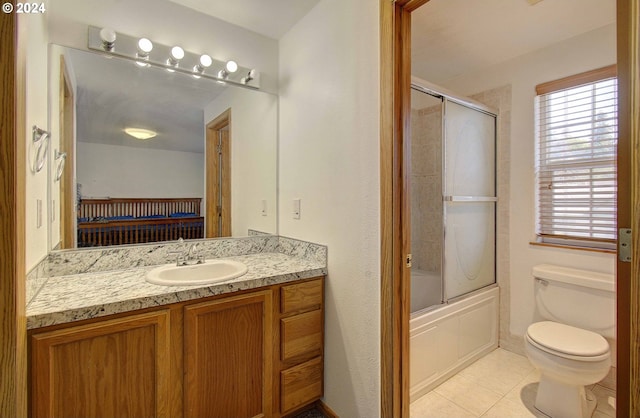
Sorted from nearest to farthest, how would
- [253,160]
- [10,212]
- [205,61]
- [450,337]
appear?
[10,212] → [205,61] → [450,337] → [253,160]

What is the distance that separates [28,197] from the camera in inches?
42.3

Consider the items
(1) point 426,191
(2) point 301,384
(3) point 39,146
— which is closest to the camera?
(3) point 39,146

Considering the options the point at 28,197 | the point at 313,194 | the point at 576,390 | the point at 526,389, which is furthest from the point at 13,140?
the point at 526,389

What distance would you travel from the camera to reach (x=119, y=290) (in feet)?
4.03

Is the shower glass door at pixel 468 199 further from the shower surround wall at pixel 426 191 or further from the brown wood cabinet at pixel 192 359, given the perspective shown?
the brown wood cabinet at pixel 192 359

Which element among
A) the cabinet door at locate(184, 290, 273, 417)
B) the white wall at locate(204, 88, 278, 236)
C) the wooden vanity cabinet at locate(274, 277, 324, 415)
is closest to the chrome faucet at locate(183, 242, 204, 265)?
the white wall at locate(204, 88, 278, 236)

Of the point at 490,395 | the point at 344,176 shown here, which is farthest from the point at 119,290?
the point at 490,395

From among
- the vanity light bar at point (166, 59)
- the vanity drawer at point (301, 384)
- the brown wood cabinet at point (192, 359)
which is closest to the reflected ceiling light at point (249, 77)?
the vanity light bar at point (166, 59)

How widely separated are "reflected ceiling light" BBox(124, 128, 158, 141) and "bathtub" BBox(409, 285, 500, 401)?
1988mm

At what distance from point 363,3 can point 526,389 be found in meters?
2.53

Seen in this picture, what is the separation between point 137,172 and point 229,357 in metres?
1.19

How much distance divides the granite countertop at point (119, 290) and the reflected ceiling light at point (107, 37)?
121 centimetres

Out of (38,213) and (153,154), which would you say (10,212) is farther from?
(153,154)

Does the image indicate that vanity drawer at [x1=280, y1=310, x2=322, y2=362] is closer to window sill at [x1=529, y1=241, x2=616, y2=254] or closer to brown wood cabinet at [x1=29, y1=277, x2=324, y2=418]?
brown wood cabinet at [x1=29, y1=277, x2=324, y2=418]
